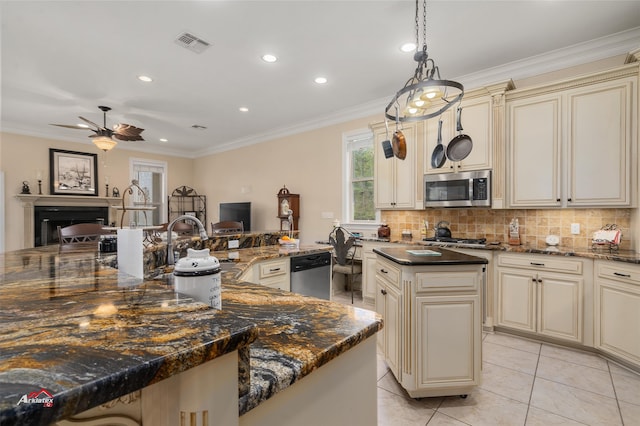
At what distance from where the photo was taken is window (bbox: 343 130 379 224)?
4545mm

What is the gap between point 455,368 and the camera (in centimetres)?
187

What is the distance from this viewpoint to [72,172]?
5.80m

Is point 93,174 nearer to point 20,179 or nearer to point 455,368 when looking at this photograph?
point 20,179

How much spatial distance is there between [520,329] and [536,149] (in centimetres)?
178

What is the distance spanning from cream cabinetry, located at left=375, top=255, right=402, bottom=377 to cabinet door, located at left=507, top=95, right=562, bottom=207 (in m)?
1.82

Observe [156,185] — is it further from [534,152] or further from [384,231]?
[534,152]

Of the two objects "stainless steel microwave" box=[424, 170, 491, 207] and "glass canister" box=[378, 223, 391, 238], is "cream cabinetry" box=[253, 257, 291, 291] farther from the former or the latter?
"stainless steel microwave" box=[424, 170, 491, 207]

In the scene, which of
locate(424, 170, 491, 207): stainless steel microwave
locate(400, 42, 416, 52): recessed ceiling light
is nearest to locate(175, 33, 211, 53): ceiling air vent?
locate(400, 42, 416, 52): recessed ceiling light

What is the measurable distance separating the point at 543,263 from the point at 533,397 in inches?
48.5

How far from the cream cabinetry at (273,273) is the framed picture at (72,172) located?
18.2ft

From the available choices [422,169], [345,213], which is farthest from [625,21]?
[345,213]

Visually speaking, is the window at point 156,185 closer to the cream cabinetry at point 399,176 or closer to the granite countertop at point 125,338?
the cream cabinetry at point 399,176

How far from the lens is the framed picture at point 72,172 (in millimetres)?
5582

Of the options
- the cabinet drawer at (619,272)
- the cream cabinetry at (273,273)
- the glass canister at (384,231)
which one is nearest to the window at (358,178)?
the glass canister at (384,231)
